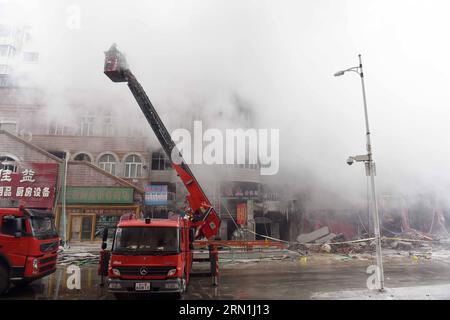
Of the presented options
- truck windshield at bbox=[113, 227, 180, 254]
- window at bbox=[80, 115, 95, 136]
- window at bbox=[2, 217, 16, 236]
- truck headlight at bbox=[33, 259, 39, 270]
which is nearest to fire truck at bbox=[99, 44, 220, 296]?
truck windshield at bbox=[113, 227, 180, 254]

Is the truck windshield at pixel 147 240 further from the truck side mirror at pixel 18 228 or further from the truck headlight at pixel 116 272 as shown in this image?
the truck side mirror at pixel 18 228

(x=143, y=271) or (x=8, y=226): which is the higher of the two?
(x=8, y=226)

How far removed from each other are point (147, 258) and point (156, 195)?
11183 millimetres

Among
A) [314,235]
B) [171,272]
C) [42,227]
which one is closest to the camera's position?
[171,272]

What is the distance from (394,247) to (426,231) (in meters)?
4.36

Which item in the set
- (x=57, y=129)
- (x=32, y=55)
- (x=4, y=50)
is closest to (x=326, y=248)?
(x=57, y=129)

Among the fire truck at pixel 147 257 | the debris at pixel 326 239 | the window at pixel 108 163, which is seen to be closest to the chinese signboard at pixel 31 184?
the window at pixel 108 163

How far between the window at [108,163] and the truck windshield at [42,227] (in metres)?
10.3

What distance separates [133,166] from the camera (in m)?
18.3

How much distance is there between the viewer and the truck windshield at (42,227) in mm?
6983

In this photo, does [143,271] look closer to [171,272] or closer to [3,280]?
[171,272]
